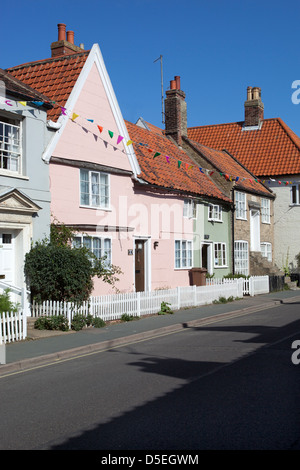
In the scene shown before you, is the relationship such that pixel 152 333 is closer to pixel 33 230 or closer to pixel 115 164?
pixel 33 230

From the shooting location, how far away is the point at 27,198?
1470 centimetres

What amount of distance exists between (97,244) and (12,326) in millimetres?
6102

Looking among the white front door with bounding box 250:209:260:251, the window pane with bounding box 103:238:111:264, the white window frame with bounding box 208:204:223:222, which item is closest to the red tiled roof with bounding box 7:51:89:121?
the window pane with bounding box 103:238:111:264

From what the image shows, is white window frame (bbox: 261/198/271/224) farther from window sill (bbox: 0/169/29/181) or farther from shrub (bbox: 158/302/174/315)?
window sill (bbox: 0/169/29/181)

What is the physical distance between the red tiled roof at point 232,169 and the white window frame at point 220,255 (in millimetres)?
3605

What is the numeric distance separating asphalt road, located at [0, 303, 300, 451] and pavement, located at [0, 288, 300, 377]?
405mm

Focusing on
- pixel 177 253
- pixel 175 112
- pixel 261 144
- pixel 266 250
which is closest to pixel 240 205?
pixel 266 250

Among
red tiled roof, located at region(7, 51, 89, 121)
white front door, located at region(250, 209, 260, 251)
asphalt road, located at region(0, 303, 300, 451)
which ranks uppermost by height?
red tiled roof, located at region(7, 51, 89, 121)

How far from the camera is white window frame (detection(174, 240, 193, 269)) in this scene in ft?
76.0

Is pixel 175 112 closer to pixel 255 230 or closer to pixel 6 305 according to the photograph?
pixel 255 230

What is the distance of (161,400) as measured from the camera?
23.1 feet

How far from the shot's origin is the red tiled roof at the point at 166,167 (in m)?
22.1
